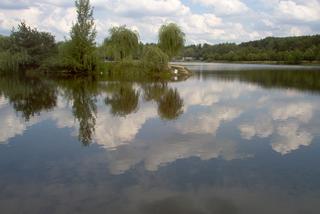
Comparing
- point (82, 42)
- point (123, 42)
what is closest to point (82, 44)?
point (82, 42)

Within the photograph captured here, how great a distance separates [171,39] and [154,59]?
8.33 meters

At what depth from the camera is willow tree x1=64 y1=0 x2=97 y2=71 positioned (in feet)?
151

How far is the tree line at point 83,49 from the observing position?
46156 millimetres

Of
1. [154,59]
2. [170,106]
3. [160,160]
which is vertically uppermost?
[154,59]

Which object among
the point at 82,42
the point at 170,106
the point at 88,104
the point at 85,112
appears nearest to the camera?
the point at 85,112

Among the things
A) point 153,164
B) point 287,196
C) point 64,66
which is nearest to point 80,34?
point 64,66

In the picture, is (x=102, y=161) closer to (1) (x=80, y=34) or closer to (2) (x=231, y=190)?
(2) (x=231, y=190)

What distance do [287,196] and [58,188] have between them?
480cm

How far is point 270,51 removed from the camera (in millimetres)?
132500

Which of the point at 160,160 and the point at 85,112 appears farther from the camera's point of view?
the point at 85,112

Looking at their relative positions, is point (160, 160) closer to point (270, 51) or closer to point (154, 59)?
point (154, 59)

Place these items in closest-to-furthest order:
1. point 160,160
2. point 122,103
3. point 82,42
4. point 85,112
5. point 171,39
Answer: point 160,160, point 85,112, point 122,103, point 82,42, point 171,39

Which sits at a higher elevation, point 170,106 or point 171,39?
point 171,39

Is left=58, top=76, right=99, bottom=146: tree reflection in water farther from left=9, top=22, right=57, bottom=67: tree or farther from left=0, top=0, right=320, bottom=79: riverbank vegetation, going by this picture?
left=9, top=22, right=57, bottom=67: tree
